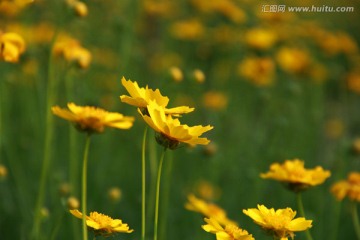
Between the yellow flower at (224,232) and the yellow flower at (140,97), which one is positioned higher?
the yellow flower at (140,97)

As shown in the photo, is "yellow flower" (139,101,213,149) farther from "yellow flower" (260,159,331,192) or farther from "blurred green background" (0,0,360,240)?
"blurred green background" (0,0,360,240)

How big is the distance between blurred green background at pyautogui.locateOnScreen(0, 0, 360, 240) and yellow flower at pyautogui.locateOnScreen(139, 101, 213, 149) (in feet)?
2.31

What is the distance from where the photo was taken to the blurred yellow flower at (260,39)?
9.49ft

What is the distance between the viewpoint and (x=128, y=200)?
8.04 feet

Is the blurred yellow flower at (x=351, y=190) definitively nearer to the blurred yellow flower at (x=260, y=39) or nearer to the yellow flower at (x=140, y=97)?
the yellow flower at (x=140, y=97)

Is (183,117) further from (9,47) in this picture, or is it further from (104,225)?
(104,225)

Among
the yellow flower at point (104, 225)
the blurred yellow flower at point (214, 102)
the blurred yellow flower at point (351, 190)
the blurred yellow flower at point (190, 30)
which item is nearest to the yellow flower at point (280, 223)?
the yellow flower at point (104, 225)

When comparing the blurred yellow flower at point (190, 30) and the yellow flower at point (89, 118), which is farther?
the blurred yellow flower at point (190, 30)

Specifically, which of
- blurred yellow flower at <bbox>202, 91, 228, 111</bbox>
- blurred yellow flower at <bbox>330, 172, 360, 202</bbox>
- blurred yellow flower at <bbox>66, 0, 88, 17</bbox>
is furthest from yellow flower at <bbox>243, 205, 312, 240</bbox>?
blurred yellow flower at <bbox>202, 91, 228, 111</bbox>

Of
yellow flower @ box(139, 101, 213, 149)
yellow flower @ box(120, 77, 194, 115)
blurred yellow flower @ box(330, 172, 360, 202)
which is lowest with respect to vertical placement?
yellow flower @ box(139, 101, 213, 149)

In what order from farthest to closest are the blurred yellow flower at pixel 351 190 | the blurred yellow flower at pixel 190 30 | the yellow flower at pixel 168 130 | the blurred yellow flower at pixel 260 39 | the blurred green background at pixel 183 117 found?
1. the blurred yellow flower at pixel 190 30
2. the blurred yellow flower at pixel 260 39
3. the blurred green background at pixel 183 117
4. the blurred yellow flower at pixel 351 190
5. the yellow flower at pixel 168 130

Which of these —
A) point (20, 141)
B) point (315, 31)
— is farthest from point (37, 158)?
point (315, 31)

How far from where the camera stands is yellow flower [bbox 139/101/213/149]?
93 centimetres

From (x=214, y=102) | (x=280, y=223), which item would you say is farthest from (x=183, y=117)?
(x=280, y=223)
